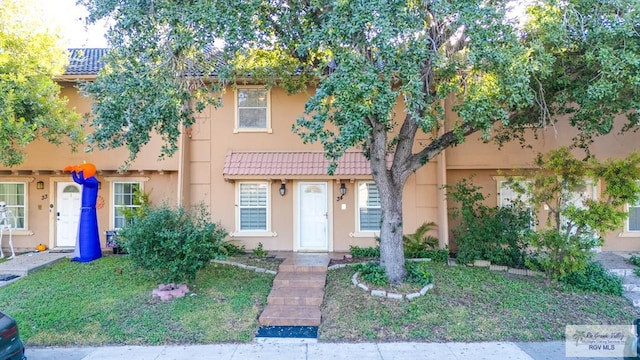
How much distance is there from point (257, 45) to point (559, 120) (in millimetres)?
9490

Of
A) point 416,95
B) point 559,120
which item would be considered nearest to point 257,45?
point 416,95

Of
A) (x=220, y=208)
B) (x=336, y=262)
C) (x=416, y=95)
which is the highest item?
(x=416, y=95)

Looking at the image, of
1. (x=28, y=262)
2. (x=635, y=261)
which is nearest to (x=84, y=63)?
(x=28, y=262)

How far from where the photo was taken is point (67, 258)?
1148 centimetres

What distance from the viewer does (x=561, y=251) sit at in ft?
27.2

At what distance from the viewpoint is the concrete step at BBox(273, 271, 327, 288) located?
8.71 metres

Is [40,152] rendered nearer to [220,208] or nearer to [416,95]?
[220,208]

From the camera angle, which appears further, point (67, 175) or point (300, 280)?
point (67, 175)

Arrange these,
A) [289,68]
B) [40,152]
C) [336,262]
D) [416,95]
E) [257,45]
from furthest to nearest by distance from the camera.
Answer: [40,152]
[336,262]
[289,68]
[257,45]
[416,95]

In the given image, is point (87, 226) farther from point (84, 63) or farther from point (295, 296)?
point (295, 296)

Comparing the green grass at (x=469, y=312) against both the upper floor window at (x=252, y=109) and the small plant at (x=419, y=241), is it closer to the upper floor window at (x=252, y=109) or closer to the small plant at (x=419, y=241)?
the small plant at (x=419, y=241)

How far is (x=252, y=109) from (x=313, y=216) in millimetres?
4070

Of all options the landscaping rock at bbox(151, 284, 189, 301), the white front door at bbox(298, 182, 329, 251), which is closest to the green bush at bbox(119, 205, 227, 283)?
the landscaping rock at bbox(151, 284, 189, 301)

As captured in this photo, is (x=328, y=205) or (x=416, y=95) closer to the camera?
(x=416, y=95)
